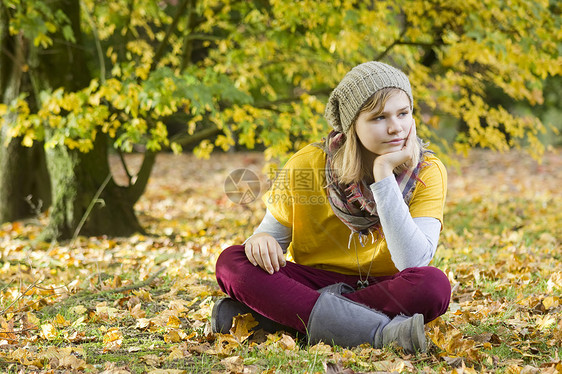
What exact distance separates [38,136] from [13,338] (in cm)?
249

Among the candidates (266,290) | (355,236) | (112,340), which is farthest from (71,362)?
(355,236)

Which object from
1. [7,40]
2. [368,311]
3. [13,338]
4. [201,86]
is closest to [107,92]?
[201,86]

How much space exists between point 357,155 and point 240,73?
3.76 metres

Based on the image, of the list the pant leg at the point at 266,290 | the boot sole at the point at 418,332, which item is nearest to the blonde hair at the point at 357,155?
the pant leg at the point at 266,290

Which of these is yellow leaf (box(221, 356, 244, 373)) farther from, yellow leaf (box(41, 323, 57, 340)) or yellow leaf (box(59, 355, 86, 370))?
yellow leaf (box(41, 323, 57, 340))

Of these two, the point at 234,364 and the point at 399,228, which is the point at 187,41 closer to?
the point at 399,228

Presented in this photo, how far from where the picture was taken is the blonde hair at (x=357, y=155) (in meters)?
2.28

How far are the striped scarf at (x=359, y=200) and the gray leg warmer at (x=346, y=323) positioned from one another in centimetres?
34

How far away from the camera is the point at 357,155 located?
239 centimetres

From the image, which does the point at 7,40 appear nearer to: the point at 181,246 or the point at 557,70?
the point at 181,246

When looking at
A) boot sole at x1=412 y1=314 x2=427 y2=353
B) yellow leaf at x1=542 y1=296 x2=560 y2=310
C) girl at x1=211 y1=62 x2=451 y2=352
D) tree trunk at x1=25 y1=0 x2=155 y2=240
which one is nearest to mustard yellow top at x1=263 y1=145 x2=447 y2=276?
girl at x1=211 y1=62 x2=451 y2=352

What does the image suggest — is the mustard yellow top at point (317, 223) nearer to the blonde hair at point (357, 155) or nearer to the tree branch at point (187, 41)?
the blonde hair at point (357, 155)

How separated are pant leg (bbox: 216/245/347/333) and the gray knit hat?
721 mm

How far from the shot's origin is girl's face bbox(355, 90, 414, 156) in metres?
2.27
